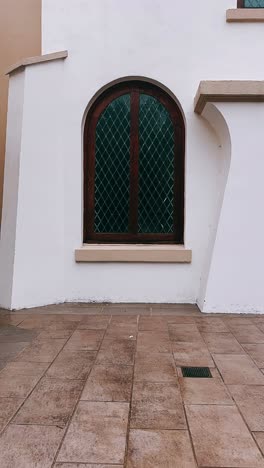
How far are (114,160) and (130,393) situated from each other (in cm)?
393

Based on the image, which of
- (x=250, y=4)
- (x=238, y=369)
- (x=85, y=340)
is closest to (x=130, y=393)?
(x=238, y=369)

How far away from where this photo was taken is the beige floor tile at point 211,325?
509 centimetres

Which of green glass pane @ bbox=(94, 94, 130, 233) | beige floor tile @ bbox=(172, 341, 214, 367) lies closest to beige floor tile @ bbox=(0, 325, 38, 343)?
beige floor tile @ bbox=(172, 341, 214, 367)

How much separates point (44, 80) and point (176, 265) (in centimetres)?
325

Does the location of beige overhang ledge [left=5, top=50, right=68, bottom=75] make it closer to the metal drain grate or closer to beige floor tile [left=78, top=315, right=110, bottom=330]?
beige floor tile [left=78, top=315, right=110, bottom=330]

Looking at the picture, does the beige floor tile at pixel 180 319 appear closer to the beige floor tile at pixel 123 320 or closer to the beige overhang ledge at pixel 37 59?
the beige floor tile at pixel 123 320

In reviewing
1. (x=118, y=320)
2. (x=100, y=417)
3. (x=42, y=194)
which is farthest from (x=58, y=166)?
(x=100, y=417)

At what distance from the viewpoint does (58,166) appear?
6285mm

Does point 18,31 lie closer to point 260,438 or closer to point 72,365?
point 72,365

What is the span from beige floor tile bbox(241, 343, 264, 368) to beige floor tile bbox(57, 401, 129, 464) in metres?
1.52

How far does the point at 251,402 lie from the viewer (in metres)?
3.21

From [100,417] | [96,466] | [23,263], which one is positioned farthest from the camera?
[23,263]

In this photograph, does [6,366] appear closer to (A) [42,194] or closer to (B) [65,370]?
(B) [65,370]

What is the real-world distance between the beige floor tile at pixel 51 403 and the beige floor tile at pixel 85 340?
32.6 inches
